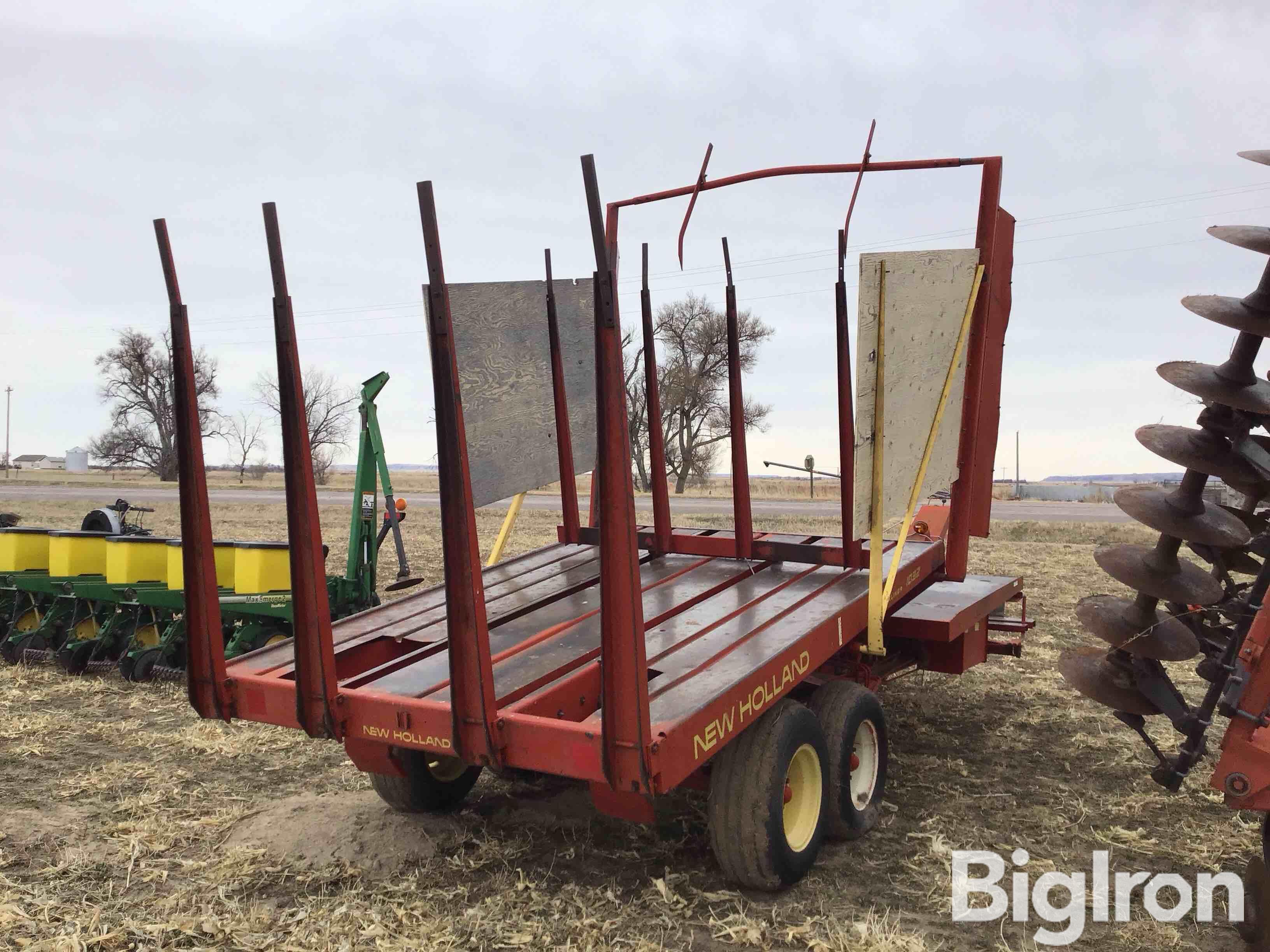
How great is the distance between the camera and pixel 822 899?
3721 millimetres

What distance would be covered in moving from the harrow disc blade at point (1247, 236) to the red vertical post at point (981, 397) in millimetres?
1530

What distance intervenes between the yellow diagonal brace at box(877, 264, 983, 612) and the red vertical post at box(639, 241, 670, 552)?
1.61m

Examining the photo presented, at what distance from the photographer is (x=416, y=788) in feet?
14.6

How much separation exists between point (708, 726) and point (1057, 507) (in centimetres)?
2896

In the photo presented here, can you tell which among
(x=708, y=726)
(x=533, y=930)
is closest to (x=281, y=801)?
(x=533, y=930)

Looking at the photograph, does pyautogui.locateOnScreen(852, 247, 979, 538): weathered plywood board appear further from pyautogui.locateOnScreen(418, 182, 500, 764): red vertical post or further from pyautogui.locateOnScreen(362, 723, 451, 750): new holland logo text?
pyautogui.locateOnScreen(362, 723, 451, 750): new holland logo text

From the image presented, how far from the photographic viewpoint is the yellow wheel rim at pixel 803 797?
3885 millimetres

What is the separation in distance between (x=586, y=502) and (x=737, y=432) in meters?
24.3

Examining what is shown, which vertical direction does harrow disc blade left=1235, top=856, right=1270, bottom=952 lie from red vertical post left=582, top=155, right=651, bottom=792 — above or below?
below

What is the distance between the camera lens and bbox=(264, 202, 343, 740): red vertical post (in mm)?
3275

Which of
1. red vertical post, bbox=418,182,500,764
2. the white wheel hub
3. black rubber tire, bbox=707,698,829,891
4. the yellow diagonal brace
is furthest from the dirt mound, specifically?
the yellow diagonal brace

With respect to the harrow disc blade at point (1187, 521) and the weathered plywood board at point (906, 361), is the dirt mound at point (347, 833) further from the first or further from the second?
the harrow disc blade at point (1187, 521)

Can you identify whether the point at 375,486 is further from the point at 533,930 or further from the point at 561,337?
the point at 533,930

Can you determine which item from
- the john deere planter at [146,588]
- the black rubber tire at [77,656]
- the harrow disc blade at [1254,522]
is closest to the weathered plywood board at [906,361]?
the harrow disc blade at [1254,522]
